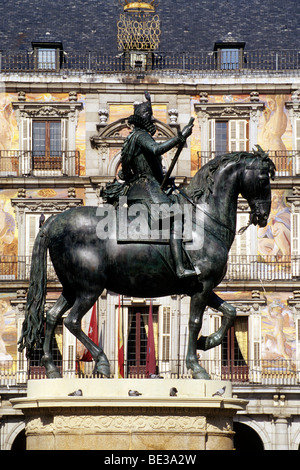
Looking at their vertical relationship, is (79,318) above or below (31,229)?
below

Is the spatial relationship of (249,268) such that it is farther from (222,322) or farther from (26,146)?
(222,322)

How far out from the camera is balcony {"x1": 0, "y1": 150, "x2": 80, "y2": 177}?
139 feet

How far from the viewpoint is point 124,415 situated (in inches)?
569

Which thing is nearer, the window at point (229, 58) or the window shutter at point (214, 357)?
the window shutter at point (214, 357)

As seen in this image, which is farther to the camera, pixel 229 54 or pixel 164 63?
pixel 164 63

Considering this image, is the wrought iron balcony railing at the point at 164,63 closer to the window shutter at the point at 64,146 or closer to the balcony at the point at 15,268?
the window shutter at the point at 64,146

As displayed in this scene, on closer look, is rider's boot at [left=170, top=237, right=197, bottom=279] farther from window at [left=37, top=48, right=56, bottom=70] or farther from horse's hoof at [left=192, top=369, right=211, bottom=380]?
window at [left=37, top=48, right=56, bottom=70]

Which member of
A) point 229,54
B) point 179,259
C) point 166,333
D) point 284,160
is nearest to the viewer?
point 179,259

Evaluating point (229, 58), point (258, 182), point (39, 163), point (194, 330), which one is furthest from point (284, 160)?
point (194, 330)

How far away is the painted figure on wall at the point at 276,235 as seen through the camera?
42.0m

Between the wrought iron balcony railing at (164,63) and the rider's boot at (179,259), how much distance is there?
2827 centimetres

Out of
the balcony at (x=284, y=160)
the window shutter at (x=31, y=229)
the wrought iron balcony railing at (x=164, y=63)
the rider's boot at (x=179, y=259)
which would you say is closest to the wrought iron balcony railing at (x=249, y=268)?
the window shutter at (x=31, y=229)

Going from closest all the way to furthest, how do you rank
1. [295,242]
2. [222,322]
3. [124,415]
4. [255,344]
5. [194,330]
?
[124,415] < [194,330] < [222,322] < [255,344] < [295,242]

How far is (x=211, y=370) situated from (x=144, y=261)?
2581 cm
